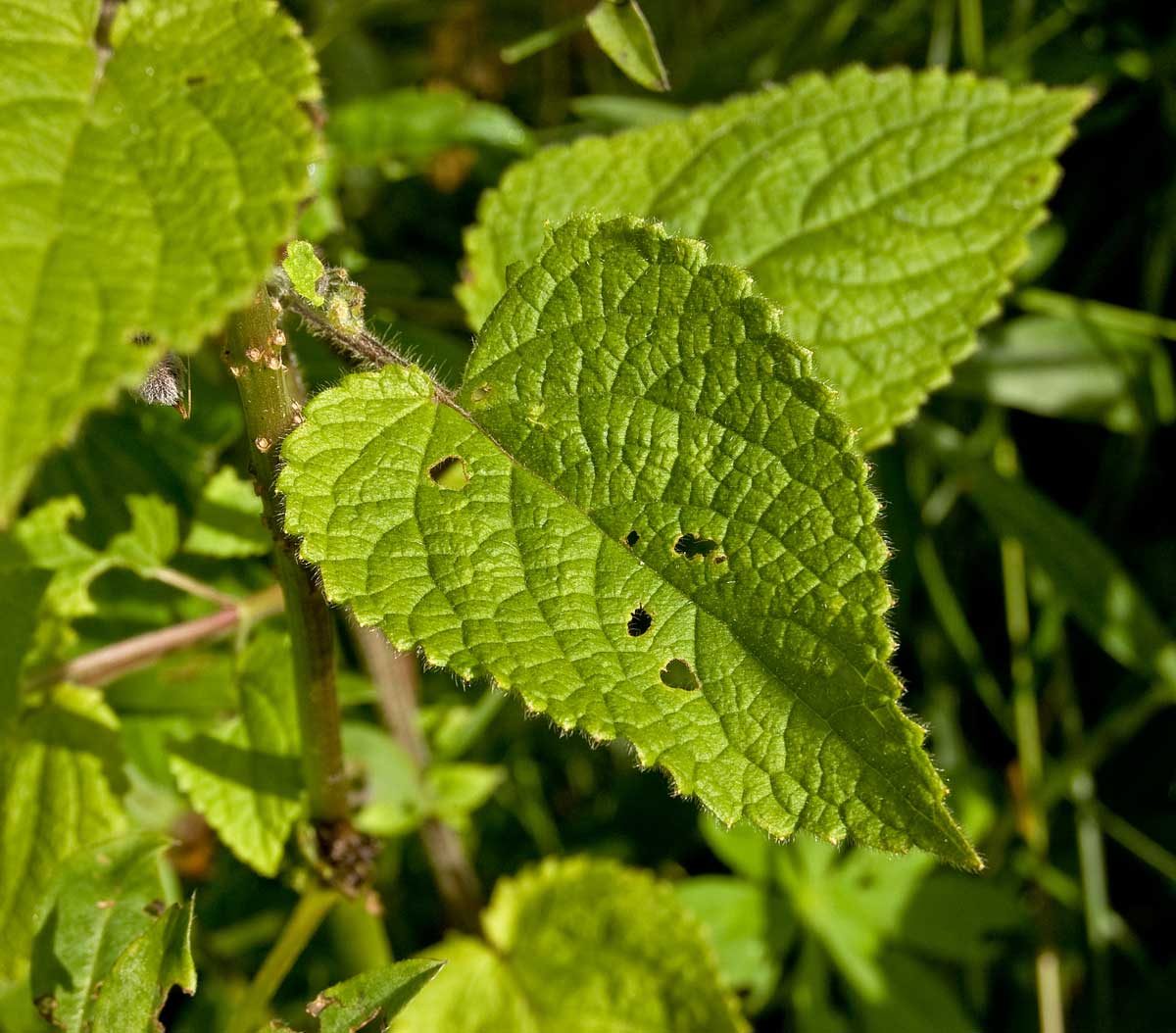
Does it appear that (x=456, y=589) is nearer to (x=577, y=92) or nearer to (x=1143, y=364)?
(x=1143, y=364)

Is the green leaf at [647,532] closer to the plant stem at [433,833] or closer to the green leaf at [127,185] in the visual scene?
the green leaf at [127,185]

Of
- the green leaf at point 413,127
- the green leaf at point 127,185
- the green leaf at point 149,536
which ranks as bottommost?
the green leaf at point 149,536

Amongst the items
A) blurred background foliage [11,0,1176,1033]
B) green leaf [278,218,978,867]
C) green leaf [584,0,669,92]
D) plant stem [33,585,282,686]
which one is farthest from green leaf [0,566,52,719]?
Answer: green leaf [584,0,669,92]

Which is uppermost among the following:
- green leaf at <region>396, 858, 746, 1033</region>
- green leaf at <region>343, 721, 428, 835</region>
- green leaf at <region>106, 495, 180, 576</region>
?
green leaf at <region>106, 495, 180, 576</region>

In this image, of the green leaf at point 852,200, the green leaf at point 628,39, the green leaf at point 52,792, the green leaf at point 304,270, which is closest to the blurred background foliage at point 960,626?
the green leaf at point 52,792

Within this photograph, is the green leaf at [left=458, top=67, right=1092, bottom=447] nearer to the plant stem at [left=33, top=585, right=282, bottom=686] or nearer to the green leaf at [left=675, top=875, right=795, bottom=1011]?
the plant stem at [left=33, top=585, right=282, bottom=686]

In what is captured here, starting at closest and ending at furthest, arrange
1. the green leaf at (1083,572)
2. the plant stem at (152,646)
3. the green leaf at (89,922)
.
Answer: the green leaf at (89,922), the plant stem at (152,646), the green leaf at (1083,572)

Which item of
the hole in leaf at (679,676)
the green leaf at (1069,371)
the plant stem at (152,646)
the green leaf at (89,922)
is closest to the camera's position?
the green leaf at (89,922)

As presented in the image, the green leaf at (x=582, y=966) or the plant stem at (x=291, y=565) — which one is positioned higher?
the plant stem at (x=291, y=565)
